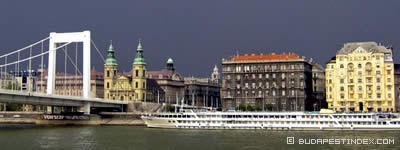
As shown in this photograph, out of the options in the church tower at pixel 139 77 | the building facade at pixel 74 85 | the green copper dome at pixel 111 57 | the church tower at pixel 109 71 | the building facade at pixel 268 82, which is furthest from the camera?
the building facade at pixel 74 85

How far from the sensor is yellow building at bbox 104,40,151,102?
517 ft

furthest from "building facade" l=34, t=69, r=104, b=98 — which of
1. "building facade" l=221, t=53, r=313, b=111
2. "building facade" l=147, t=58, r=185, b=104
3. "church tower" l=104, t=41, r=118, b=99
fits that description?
"building facade" l=221, t=53, r=313, b=111

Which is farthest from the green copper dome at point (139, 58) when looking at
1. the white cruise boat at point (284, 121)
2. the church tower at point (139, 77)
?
the white cruise boat at point (284, 121)

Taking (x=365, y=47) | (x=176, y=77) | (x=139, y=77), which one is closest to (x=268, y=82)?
(x=365, y=47)

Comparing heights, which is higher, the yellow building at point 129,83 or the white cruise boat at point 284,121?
the yellow building at point 129,83

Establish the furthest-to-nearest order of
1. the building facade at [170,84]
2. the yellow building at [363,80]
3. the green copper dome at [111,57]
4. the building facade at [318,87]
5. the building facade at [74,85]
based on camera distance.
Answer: the building facade at [170,84] → the building facade at [74,85] → the green copper dome at [111,57] → the building facade at [318,87] → the yellow building at [363,80]

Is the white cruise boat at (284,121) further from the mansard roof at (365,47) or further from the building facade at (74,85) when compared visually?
the building facade at (74,85)

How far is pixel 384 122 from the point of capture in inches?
3174

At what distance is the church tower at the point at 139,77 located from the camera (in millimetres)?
157000

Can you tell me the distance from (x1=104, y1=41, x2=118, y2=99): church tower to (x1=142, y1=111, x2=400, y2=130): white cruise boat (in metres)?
71.2

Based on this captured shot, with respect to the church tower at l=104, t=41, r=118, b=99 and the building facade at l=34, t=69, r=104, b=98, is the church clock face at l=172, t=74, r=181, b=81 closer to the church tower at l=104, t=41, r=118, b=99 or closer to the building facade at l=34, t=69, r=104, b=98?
the building facade at l=34, t=69, r=104, b=98

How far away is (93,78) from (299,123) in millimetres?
105955

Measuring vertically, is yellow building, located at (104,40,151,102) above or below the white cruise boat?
above

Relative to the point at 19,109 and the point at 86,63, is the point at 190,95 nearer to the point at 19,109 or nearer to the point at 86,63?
the point at 19,109
